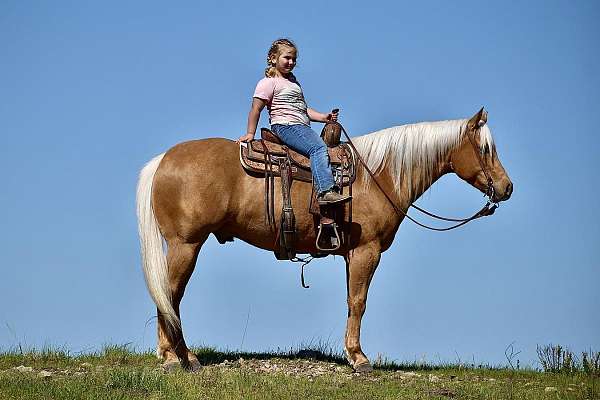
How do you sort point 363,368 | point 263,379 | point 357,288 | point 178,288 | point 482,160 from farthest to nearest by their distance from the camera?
point 482,160 < point 357,288 < point 363,368 < point 178,288 < point 263,379

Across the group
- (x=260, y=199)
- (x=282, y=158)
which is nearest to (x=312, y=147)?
(x=282, y=158)

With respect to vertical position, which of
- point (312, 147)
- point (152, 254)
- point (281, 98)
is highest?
point (281, 98)

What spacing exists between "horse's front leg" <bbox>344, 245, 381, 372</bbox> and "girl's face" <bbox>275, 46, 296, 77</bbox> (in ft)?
7.36

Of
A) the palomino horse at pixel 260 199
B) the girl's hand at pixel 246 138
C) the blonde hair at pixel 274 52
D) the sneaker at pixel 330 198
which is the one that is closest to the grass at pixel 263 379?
the palomino horse at pixel 260 199

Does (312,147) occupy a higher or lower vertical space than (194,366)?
higher

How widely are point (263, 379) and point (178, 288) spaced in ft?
5.01

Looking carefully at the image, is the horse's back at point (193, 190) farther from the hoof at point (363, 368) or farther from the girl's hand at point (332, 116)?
the hoof at point (363, 368)

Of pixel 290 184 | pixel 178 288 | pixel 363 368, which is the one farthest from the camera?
pixel 290 184

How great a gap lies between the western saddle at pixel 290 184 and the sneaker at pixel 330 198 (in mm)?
192

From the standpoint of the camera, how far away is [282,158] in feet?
31.0

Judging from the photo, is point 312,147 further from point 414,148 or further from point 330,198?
point 414,148

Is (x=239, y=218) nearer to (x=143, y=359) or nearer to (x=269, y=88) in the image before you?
(x=269, y=88)

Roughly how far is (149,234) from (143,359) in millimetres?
1731

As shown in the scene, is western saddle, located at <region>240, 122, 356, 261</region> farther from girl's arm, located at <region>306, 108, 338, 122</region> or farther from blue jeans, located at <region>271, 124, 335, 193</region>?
girl's arm, located at <region>306, 108, 338, 122</region>
